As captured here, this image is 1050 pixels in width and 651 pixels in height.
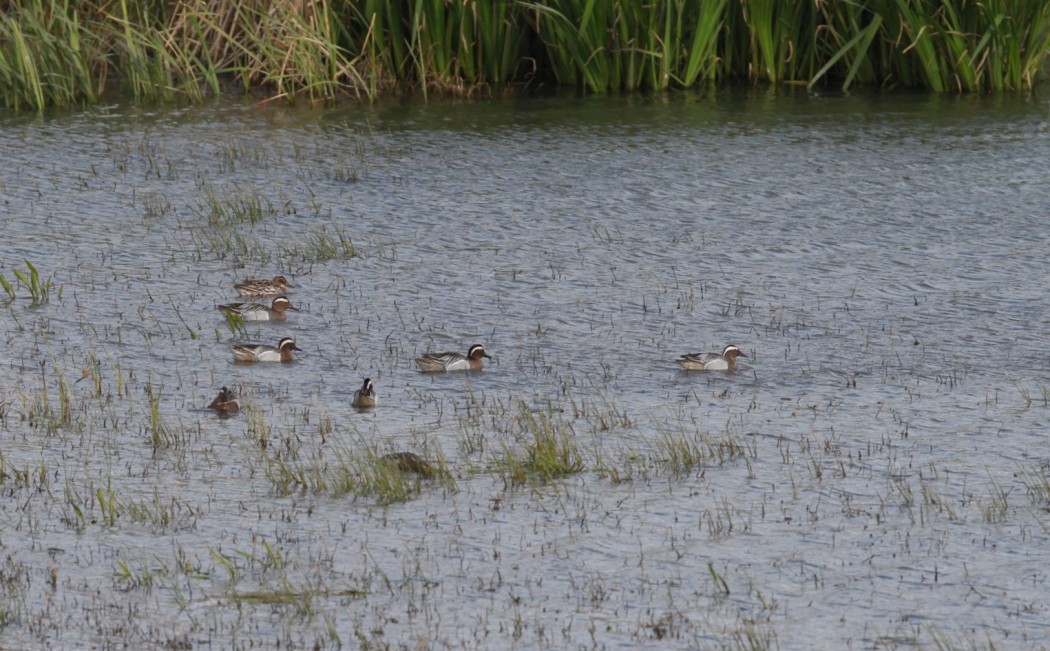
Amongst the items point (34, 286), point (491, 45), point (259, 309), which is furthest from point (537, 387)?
point (491, 45)

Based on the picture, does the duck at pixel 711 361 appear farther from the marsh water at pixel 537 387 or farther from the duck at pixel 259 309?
the duck at pixel 259 309

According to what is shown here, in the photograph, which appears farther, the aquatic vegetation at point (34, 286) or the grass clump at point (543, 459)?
the aquatic vegetation at point (34, 286)

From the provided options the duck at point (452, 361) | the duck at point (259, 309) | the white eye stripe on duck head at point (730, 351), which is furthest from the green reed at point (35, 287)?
the white eye stripe on duck head at point (730, 351)

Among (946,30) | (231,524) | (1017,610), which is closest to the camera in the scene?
(1017,610)

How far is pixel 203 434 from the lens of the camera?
1017cm

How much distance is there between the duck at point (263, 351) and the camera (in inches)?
463

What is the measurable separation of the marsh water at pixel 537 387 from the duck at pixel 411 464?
186mm

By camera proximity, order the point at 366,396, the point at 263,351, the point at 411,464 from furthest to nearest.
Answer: the point at 263,351 < the point at 366,396 < the point at 411,464

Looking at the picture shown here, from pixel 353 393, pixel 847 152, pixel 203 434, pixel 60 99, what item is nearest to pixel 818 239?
pixel 847 152

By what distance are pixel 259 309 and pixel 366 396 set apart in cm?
247

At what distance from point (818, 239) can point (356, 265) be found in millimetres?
4530

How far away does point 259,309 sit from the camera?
12.8 meters

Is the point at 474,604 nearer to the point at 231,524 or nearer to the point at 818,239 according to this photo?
the point at 231,524

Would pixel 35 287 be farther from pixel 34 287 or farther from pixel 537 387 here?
pixel 537 387
